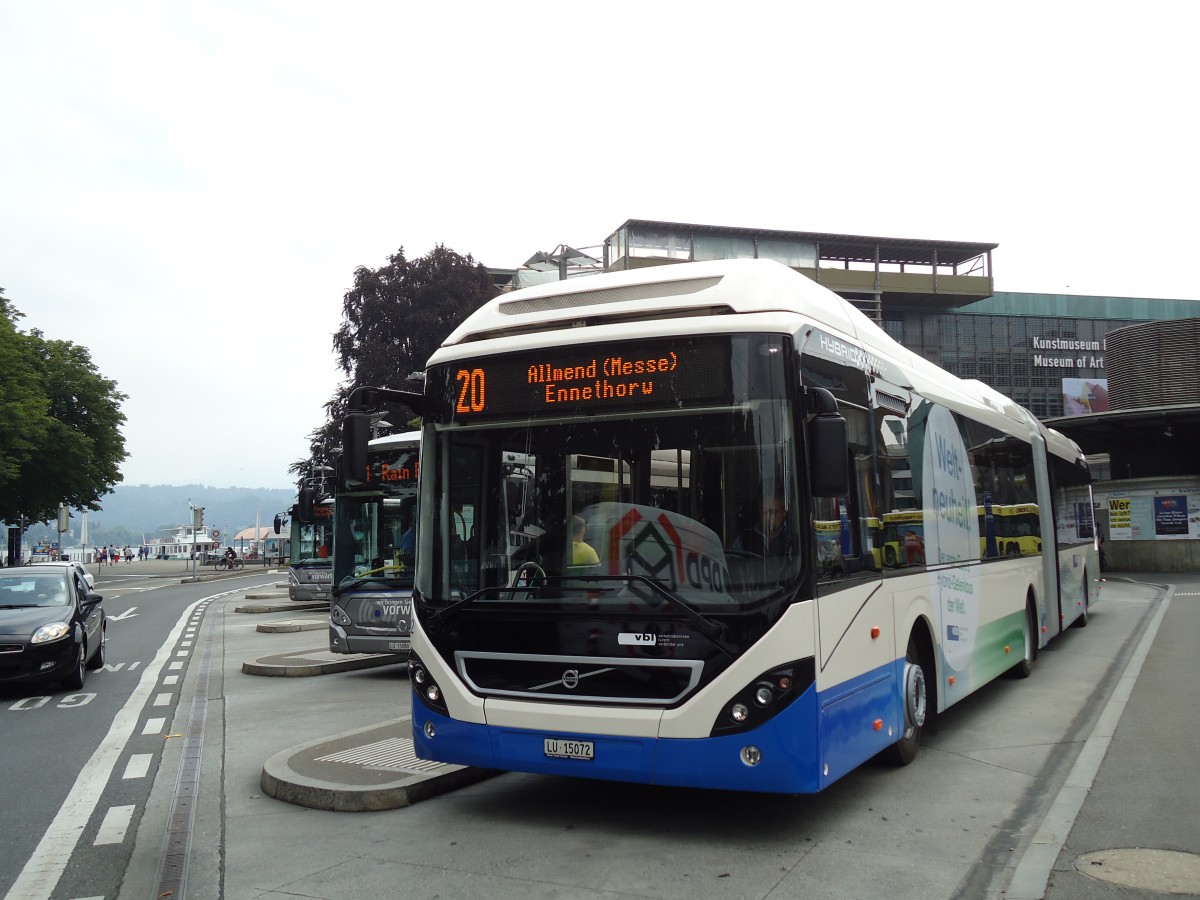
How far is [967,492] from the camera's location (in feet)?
32.3

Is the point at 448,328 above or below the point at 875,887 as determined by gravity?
above

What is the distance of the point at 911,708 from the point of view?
768 centimetres

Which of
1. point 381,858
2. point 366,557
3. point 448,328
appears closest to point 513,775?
point 381,858

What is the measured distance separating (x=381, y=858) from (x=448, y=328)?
40130 millimetres

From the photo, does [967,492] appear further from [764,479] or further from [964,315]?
[964,315]

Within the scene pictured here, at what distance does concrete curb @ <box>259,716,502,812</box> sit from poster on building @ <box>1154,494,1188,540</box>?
1326 inches

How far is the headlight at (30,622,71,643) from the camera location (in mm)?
12875

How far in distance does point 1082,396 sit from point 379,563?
2752 inches

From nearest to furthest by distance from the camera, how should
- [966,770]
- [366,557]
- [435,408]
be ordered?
[435,408], [966,770], [366,557]

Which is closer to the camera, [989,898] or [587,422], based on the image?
[989,898]

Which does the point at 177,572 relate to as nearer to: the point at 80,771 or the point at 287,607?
the point at 287,607

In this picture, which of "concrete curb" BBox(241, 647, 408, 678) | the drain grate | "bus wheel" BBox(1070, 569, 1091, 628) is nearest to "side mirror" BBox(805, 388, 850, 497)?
the drain grate

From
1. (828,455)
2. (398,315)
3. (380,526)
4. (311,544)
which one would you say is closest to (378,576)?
(380,526)

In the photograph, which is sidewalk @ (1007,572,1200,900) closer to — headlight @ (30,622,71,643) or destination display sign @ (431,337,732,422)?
destination display sign @ (431,337,732,422)
